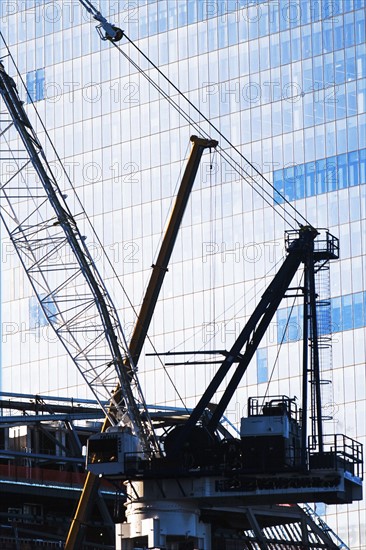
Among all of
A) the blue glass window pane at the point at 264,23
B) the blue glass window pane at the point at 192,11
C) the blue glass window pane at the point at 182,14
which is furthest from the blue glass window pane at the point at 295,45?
the blue glass window pane at the point at 182,14

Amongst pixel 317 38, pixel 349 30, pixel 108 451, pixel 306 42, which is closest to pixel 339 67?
pixel 349 30

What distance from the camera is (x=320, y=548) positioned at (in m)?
146

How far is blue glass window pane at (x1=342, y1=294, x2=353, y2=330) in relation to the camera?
173 metres

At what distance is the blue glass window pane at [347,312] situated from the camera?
173 m

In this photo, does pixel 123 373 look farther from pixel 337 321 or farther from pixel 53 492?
pixel 337 321

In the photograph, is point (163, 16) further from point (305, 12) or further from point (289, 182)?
point (289, 182)

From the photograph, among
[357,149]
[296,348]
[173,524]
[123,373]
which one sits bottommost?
[173,524]

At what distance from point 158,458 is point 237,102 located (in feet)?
265

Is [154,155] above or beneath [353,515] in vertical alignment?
above

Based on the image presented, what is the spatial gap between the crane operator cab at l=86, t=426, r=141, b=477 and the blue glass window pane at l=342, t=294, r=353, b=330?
6243 cm

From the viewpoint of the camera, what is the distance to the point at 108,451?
373 feet

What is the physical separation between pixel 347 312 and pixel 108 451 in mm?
64089

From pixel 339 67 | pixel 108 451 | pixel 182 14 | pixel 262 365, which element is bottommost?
pixel 108 451

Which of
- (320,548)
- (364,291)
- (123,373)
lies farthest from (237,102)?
(123,373)
